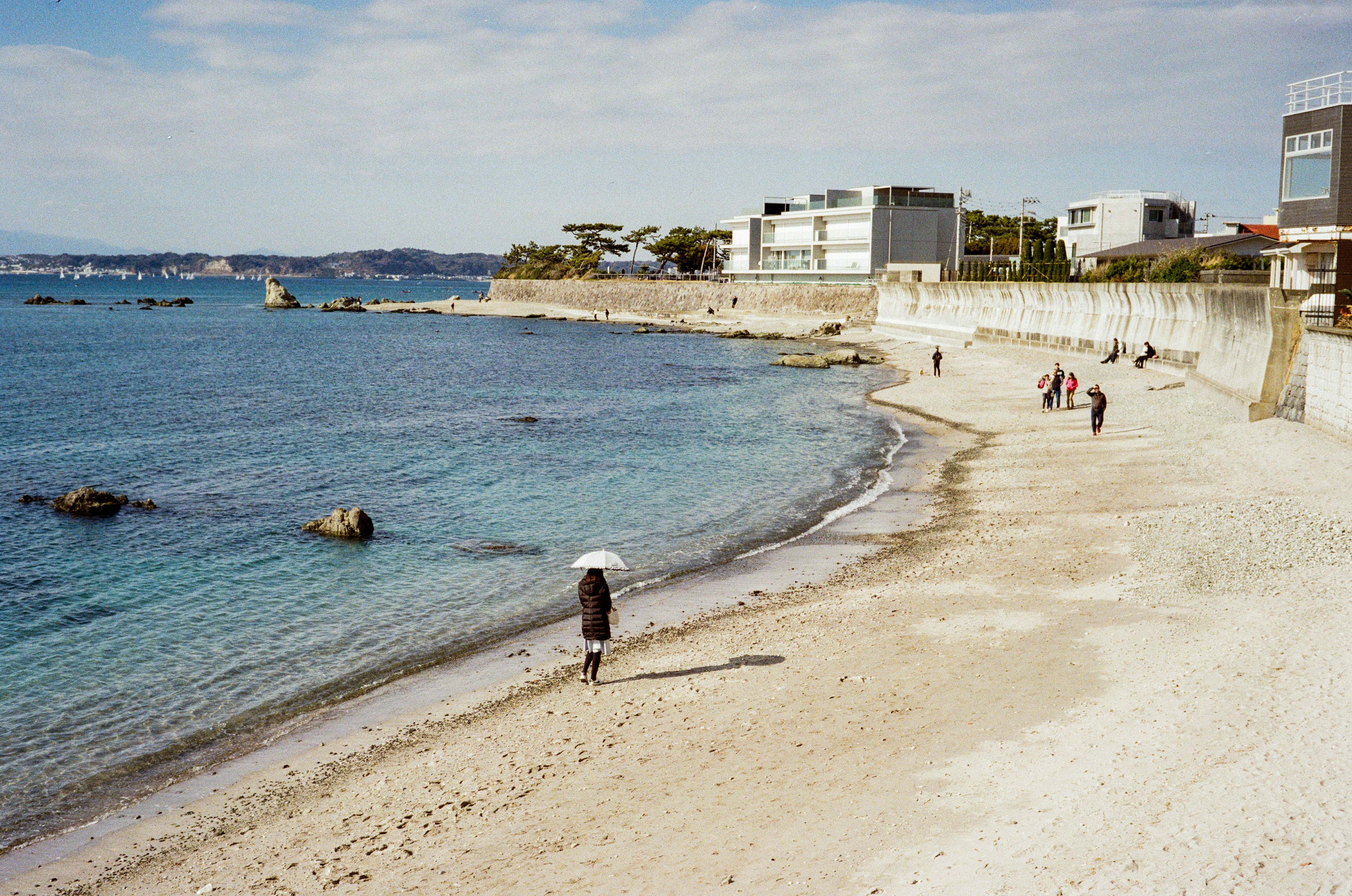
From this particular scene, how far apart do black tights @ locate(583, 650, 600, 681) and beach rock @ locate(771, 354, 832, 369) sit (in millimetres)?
55000

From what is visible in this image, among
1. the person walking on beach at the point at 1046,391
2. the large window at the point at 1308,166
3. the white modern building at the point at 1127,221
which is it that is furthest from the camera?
the white modern building at the point at 1127,221

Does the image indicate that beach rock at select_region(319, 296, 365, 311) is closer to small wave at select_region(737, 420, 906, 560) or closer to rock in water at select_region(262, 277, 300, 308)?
rock in water at select_region(262, 277, 300, 308)

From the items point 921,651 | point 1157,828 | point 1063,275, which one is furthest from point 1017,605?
point 1063,275

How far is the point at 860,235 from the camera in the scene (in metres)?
109

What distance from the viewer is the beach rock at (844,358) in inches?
2729

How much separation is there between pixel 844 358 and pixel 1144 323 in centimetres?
2477

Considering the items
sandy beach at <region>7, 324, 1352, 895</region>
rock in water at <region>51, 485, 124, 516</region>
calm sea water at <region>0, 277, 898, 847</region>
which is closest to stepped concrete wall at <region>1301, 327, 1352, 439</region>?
sandy beach at <region>7, 324, 1352, 895</region>

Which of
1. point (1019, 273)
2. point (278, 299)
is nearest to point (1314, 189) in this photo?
point (1019, 273)

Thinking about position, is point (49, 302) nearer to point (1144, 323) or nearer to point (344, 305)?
point (344, 305)

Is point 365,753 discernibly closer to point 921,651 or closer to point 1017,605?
point 921,651

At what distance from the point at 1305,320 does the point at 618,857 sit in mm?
27100

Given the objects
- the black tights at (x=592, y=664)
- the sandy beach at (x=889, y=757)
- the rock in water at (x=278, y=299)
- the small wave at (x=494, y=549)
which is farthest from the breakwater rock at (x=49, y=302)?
the sandy beach at (x=889, y=757)

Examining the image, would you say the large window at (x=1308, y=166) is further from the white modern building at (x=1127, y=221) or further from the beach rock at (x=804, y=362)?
the white modern building at (x=1127, y=221)

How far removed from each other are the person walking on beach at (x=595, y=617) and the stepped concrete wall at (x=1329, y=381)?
65.2ft
